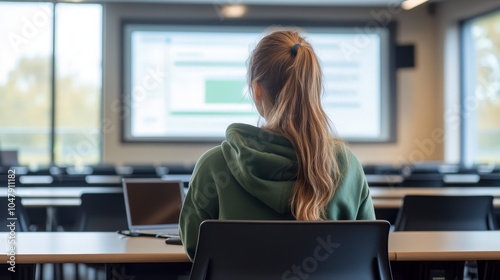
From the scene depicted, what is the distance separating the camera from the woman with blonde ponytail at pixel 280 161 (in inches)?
64.8

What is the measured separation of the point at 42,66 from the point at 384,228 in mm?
9336

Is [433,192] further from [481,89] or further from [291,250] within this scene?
[481,89]

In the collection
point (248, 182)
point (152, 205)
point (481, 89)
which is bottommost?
point (152, 205)

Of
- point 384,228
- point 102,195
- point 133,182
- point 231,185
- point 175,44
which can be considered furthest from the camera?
point 175,44

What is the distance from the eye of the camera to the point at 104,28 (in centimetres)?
1019

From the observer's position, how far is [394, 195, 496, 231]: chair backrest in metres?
3.09

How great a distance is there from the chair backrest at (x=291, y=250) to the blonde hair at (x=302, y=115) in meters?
0.12

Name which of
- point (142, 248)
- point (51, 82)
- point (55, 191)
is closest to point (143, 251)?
point (142, 248)

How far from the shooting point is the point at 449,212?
123 inches

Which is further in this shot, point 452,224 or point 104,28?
point 104,28

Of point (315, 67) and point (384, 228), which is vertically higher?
point (315, 67)

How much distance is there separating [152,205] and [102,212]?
927mm

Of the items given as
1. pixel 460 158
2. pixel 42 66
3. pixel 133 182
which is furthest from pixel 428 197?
pixel 42 66

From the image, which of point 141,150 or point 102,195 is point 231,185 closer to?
point 102,195
